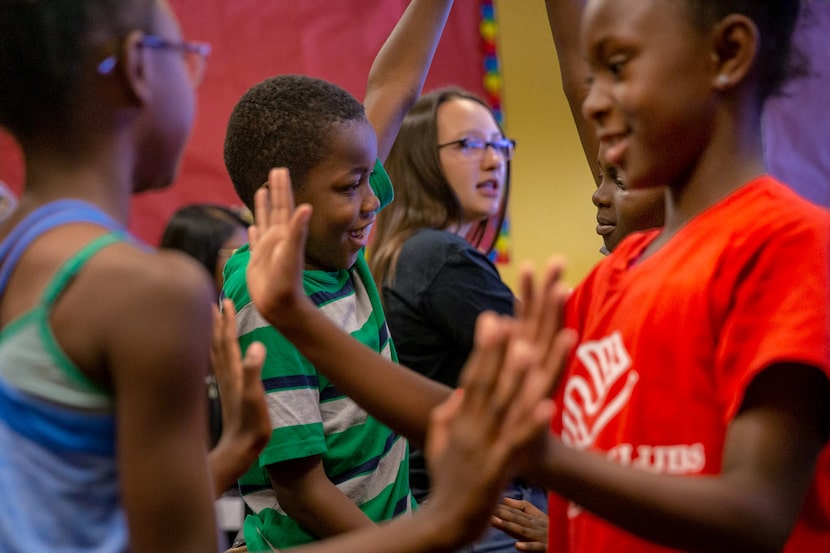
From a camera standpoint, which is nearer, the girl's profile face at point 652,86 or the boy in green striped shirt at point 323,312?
the girl's profile face at point 652,86

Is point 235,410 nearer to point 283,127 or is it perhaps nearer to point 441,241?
point 283,127

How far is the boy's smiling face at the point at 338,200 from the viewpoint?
1.51m

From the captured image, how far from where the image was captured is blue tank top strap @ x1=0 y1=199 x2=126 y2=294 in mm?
813

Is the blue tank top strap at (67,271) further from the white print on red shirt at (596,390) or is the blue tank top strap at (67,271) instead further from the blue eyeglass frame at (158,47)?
the white print on red shirt at (596,390)

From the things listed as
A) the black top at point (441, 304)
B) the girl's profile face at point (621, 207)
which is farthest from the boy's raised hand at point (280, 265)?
the black top at point (441, 304)

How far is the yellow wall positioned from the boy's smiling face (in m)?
2.17

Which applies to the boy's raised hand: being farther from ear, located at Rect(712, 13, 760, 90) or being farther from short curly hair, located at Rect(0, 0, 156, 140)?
ear, located at Rect(712, 13, 760, 90)

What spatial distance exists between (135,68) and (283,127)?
27.0 inches

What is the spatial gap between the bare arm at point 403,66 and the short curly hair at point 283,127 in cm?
21

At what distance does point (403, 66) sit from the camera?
1859 mm

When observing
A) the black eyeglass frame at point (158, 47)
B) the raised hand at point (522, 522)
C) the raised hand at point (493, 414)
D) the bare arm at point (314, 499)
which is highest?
the black eyeglass frame at point (158, 47)

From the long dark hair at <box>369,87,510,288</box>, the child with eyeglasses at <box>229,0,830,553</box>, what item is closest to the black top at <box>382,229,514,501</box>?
the long dark hair at <box>369,87,510,288</box>

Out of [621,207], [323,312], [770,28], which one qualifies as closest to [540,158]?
[621,207]

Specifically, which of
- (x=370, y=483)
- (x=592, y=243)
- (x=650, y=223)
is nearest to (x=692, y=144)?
(x=650, y=223)
